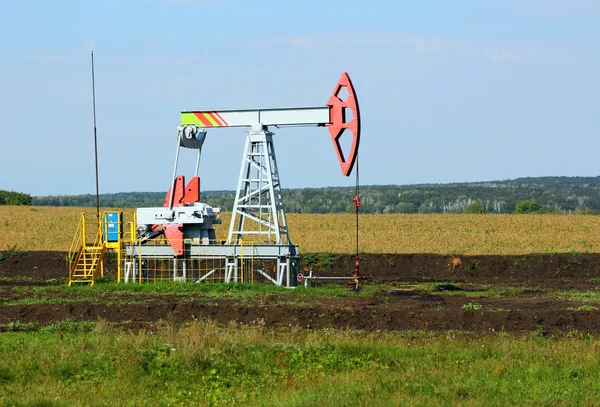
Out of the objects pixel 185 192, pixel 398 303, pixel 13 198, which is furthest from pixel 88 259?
pixel 13 198

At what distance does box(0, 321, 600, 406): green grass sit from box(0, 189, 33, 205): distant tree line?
310ft

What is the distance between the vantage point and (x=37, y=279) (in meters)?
34.4

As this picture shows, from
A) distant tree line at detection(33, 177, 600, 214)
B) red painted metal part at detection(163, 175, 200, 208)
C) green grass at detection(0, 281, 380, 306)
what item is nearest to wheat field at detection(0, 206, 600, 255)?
red painted metal part at detection(163, 175, 200, 208)

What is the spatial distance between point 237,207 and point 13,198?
3301 inches

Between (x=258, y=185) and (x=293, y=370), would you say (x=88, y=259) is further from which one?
(x=293, y=370)

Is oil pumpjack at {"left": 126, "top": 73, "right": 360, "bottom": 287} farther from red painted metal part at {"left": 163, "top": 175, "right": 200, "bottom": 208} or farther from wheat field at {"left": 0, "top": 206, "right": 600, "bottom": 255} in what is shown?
wheat field at {"left": 0, "top": 206, "right": 600, "bottom": 255}

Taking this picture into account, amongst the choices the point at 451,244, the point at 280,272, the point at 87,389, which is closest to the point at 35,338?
the point at 87,389

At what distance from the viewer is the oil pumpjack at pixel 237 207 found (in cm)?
2866

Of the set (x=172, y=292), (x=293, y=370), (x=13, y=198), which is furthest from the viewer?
(x=13, y=198)

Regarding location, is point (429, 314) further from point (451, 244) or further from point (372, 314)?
point (451, 244)

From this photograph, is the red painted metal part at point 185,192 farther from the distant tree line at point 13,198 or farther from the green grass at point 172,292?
the distant tree line at point 13,198

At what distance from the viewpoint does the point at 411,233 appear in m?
55.2

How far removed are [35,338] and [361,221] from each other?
1874 inches

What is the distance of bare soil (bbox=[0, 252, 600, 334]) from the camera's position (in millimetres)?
19438
